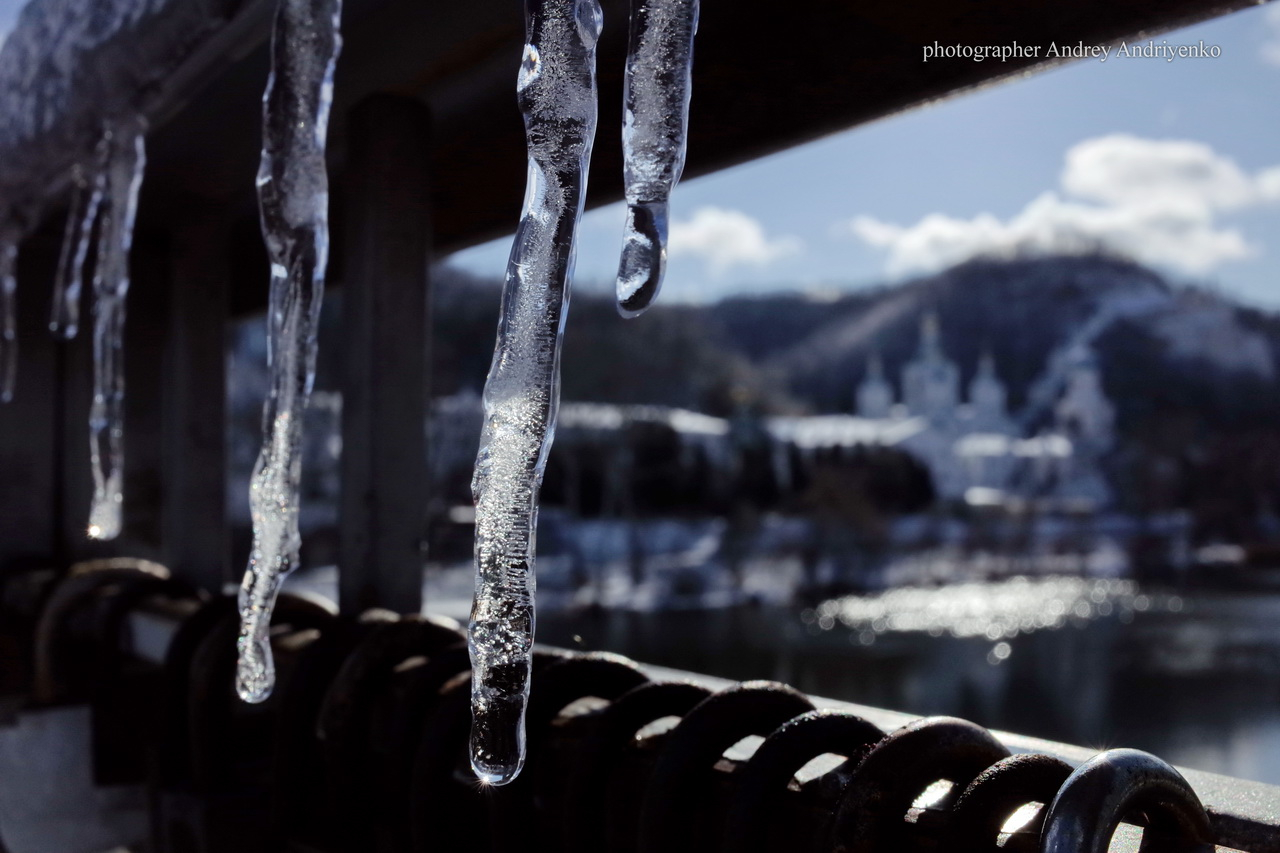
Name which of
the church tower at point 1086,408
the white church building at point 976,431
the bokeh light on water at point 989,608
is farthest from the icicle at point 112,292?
the church tower at point 1086,408

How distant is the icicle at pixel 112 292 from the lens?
2117 mm

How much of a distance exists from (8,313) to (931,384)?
9035cm

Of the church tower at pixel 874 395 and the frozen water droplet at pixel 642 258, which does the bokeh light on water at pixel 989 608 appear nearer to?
the church tower at pixel 874 395

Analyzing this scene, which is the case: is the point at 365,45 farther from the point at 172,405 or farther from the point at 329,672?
the point at 172,405

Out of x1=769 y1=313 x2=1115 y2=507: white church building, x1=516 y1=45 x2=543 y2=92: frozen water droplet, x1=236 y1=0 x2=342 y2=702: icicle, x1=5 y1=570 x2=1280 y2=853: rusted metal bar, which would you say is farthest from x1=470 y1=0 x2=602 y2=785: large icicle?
x1=769 y1=313 x2=1115 y2=507: white church building

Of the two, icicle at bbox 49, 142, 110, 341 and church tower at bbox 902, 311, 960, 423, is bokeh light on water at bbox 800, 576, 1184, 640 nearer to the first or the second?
church tower at bbox 902, 311, 960, 423

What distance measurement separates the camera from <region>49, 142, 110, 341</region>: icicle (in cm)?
227

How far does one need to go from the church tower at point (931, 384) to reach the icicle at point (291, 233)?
84.8 meters

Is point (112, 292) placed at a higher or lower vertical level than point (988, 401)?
lower

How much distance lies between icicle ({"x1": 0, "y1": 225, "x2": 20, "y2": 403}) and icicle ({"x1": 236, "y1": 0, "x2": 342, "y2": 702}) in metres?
1.72

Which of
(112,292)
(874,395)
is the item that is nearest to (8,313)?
(112,292)

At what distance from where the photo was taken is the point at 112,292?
227 cm

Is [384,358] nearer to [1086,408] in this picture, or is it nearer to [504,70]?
[504,70]

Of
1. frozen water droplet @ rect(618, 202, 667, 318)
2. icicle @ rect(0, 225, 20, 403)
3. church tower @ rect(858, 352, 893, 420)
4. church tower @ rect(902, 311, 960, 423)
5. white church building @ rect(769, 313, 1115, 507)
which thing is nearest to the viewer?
frozen water droplet @ rect(618, 202, 667, 318)
